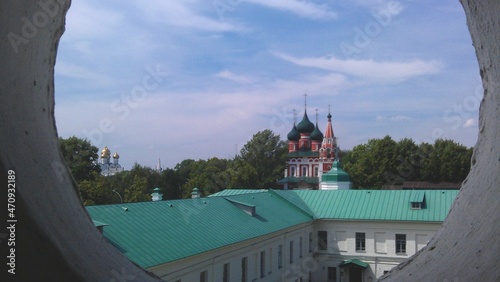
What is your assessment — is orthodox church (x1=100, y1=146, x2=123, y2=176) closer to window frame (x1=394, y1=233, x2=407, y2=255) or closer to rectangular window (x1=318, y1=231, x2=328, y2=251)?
rectangular window (x1=318, y1=231, x2=328, y2=251)

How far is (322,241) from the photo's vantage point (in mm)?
25828

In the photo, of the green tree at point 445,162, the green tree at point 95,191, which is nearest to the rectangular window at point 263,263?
the green tree at point 95,191

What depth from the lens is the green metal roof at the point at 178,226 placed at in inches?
468

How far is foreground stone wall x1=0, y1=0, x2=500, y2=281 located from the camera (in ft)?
5.42

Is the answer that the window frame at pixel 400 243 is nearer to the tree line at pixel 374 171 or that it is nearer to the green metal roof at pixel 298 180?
the tree line at pixel 374 171

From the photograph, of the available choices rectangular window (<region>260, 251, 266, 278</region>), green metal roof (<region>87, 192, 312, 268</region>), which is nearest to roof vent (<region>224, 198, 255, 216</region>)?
green metal roof (<region>87, 192, 312, 268</region>)

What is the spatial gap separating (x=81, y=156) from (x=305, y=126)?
30.2 meters

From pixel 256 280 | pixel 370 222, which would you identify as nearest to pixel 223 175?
pixel 370 222

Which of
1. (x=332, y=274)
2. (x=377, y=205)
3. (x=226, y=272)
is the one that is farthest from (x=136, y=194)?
(x=226, y=272)

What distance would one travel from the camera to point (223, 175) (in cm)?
4450

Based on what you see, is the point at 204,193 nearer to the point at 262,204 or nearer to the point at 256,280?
the point at 262,204

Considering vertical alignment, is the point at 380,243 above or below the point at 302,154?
below

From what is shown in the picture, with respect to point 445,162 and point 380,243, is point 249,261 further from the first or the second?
point 445,162

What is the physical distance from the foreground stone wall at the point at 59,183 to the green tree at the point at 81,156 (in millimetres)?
28935
